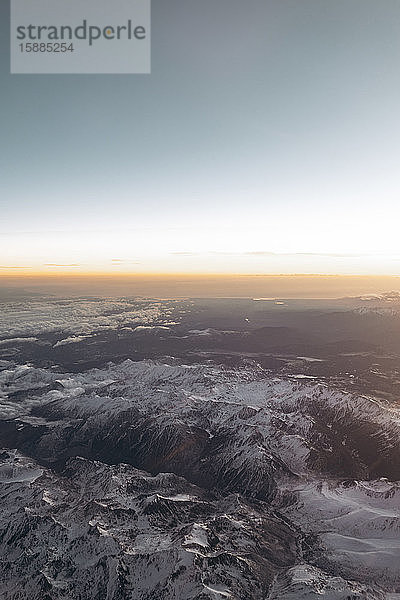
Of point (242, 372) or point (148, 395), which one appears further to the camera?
point (242, 372)

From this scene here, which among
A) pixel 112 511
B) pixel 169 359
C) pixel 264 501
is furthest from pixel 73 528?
pixel 169 359

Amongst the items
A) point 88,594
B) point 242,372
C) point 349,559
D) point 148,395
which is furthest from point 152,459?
point 242,372

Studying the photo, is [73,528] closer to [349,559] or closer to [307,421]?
[349,559]

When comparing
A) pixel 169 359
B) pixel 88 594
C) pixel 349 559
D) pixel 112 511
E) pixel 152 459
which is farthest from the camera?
pixel 169 359

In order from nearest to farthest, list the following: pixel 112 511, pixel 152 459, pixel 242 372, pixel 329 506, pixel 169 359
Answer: pixel 112 511 → pixel 329 506 → pixel 152 459 → pixel 242 372 → pixel 169 359

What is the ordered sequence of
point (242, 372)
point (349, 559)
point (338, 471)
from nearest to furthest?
point (349, 559) → point (338, 471) → point (242, 372)

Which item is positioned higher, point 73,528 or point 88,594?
point 73,528

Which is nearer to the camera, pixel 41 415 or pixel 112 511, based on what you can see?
pixel 112 511

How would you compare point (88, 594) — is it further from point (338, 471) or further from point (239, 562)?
point (338, 471)

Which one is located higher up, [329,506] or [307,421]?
[307,421]
